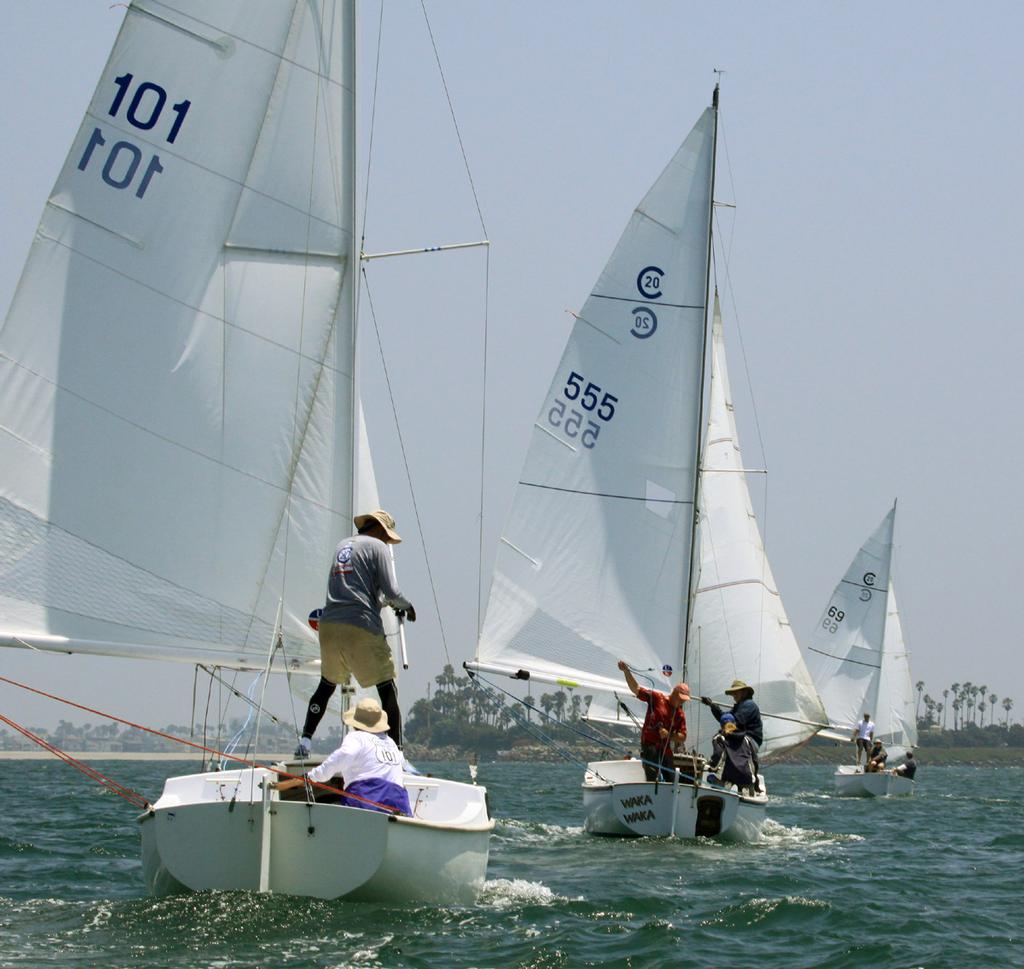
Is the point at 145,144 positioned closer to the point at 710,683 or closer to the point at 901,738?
the point at 710,683

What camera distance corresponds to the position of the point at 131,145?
39.1 feet

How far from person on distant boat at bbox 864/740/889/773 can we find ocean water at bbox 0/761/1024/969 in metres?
21.0

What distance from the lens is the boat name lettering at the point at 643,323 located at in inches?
854

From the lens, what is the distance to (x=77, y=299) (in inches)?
463

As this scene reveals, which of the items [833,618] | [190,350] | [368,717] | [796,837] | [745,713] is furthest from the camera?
[833,618]

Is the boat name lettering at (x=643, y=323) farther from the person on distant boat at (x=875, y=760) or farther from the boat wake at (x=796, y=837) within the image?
the person on distant boat at (x=875, y=760)

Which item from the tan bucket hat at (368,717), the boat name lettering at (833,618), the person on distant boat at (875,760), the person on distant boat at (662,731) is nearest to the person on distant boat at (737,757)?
the person on distant boat at (662,731)

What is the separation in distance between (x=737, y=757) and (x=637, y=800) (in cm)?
149

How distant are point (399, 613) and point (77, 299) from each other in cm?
346

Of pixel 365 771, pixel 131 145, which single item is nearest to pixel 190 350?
pixel 131 145

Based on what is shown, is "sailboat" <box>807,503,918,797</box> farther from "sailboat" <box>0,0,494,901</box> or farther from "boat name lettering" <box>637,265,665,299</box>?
"sailboat" <box>0,0,494,901</box>

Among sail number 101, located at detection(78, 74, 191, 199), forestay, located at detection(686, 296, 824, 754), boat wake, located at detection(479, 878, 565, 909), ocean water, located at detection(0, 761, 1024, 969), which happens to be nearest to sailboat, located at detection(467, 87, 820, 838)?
forestay, located at detection(686, 296, 824, 754)

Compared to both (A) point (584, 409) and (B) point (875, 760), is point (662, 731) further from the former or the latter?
(B) point (875, 760)

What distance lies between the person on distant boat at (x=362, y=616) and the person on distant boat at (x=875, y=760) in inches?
1177
